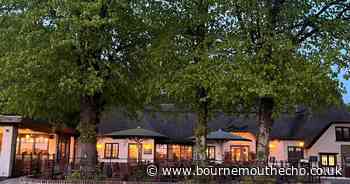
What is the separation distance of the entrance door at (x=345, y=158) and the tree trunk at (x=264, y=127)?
1475 cm

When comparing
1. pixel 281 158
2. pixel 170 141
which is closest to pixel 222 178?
pixel 170 141

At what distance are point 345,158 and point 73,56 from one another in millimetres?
23012

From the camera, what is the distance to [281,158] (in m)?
33.0

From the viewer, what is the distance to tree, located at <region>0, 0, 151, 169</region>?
1543cm

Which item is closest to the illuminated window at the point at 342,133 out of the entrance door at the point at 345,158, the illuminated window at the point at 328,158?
the entrance door at the point at 345,158

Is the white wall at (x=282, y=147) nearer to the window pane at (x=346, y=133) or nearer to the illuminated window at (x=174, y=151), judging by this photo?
the window pane at (x=346, y=133)

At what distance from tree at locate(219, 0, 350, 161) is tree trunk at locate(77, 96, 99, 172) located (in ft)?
23.9

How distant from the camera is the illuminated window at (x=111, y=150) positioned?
32250mm

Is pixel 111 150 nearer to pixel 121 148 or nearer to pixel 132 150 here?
pixel 121 148

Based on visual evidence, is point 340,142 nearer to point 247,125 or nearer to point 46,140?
point 247,125

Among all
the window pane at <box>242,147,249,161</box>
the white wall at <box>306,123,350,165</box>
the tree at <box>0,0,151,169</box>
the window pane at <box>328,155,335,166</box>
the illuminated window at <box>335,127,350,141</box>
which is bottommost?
the window pane at <box>328,155,335,166</box>

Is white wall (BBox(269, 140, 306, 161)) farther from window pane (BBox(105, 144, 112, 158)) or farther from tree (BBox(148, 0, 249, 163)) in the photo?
tree (BBox(148, 0, 249, 163))

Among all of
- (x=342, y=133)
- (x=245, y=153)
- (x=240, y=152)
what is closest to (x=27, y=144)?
(x=240, y=152)

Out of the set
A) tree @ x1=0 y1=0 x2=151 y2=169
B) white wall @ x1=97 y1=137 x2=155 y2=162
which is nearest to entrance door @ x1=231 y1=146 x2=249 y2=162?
white wall @ x1=97 y1=137 x2=155 y2=162
